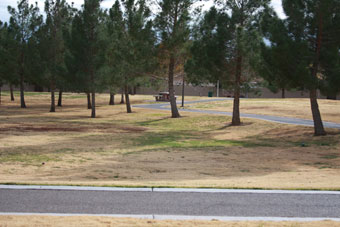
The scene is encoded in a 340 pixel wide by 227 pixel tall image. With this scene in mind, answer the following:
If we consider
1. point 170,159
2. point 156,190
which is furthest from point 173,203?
point 170,159

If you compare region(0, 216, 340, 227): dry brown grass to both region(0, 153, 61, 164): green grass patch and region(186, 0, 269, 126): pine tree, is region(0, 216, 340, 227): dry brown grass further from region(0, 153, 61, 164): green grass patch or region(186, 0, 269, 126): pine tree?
region(186, 0, 269, 126): pine tree

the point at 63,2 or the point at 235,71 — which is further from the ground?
the point at 63,2

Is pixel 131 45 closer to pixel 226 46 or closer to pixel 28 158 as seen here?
pixel 226 46

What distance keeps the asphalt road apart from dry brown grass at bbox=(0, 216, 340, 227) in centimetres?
36

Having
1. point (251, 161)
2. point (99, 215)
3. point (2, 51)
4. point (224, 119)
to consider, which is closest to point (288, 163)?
point (251, 161)

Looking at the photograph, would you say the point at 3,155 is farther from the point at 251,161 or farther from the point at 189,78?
the point at 189,78

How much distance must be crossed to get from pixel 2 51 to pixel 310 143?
37521 mm

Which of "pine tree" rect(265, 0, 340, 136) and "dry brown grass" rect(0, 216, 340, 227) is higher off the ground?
"pine tree" rect(265, 0, 340, 136)

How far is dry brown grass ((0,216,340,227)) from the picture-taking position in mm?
5656

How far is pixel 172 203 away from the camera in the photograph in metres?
6.88

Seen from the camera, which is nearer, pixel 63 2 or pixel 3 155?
pixel 3 155

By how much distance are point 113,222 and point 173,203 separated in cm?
141

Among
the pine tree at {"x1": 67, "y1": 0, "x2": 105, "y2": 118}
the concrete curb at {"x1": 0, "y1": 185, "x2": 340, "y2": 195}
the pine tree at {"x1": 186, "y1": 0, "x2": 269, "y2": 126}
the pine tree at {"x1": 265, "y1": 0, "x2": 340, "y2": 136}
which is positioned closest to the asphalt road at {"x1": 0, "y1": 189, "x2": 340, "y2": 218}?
the concrete curb at {"x1": 0, "y1": 185, "x2": 340, "y2": 195}

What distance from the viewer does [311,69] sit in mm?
21422
